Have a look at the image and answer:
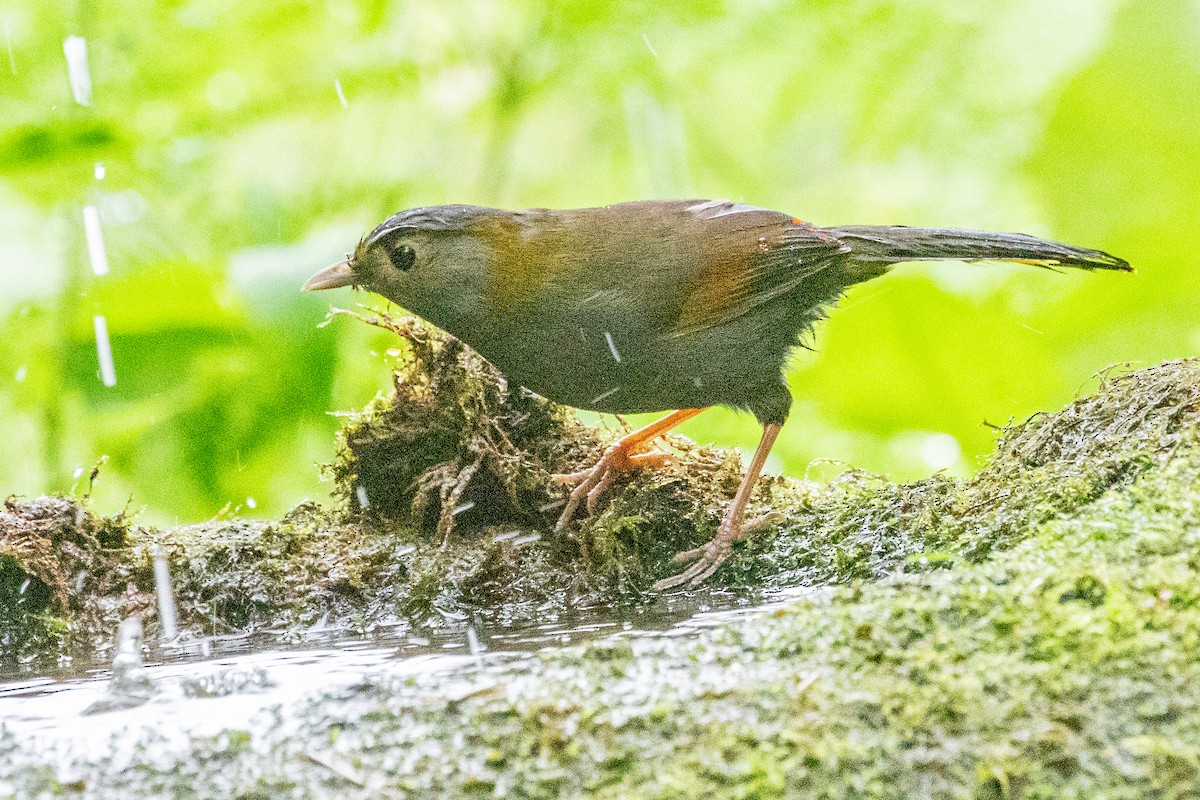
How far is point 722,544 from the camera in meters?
3.80

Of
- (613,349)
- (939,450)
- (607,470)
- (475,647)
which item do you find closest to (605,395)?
(613,349)

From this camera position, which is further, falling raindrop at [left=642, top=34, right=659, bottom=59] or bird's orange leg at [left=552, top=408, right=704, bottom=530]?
falling raindrop at [left=642, top=34, right=659, bottom=59]

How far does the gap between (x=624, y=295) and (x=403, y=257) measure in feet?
2.78

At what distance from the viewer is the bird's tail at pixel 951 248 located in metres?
4.05

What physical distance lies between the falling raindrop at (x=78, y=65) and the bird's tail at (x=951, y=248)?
4.93m

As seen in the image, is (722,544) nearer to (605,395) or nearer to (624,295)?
(605,395)

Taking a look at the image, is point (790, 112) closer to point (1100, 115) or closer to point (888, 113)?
point (888, 113)

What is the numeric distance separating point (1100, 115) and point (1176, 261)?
129 centimetres

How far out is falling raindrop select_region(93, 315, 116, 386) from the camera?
6258 mm

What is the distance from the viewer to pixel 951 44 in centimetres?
764

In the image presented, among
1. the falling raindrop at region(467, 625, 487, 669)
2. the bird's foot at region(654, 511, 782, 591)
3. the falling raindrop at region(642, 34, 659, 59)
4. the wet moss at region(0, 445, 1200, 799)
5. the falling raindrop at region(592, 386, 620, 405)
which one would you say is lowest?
the wet moss at region(0, 445, 1200, 799)

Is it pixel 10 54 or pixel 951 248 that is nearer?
pixel 951 248

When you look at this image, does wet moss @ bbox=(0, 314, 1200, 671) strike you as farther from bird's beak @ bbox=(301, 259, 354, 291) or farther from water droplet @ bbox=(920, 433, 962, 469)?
water droplet @ bbox=(920, 433, 962, 469)

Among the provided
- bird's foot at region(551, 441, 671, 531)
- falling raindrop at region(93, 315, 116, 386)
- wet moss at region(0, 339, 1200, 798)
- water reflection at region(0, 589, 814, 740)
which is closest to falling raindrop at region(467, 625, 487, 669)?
water reflection at region(0, 589, 814, 740)
